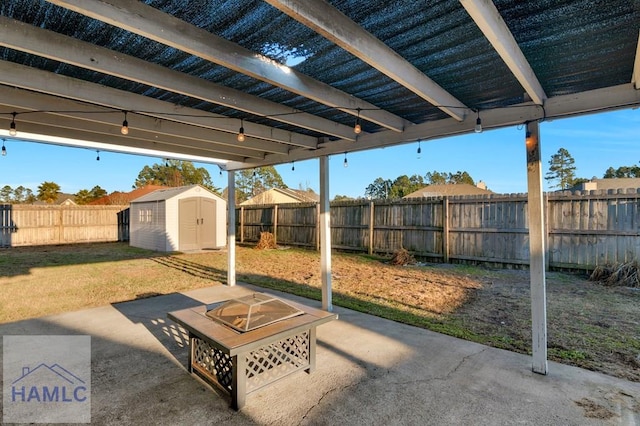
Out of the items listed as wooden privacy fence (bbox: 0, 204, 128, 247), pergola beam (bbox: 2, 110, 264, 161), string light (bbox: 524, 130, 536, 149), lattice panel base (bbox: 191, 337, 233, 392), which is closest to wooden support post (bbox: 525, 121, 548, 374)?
string light (bbox: 524, 130, 536, 149)

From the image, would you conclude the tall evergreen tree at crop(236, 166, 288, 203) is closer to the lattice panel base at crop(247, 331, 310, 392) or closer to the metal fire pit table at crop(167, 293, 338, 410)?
the metal fire pit table at crop(167, 293, 338, 410)

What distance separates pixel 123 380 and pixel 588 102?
14.2ft

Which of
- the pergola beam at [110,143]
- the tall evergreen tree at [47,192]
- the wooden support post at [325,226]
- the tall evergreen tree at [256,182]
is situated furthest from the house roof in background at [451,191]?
the tall evergreen tree at [47,192]

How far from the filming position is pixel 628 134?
66.8 feet

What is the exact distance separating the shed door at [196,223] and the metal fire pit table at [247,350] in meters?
9.56

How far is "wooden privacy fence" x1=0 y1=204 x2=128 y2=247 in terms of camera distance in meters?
11.8

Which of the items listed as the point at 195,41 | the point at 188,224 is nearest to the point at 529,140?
the point at 195,41

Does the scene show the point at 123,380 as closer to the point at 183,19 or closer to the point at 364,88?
the point at 183,19

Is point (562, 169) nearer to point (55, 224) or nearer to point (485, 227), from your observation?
point (485, 227)

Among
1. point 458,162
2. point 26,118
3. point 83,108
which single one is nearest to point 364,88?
point 83,108

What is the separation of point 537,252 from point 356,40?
2298 mm

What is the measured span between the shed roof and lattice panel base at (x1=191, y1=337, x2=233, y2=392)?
2.06 meters

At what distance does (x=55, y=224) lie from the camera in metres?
12.7

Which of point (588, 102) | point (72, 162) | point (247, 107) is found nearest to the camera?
point (588, 102)
